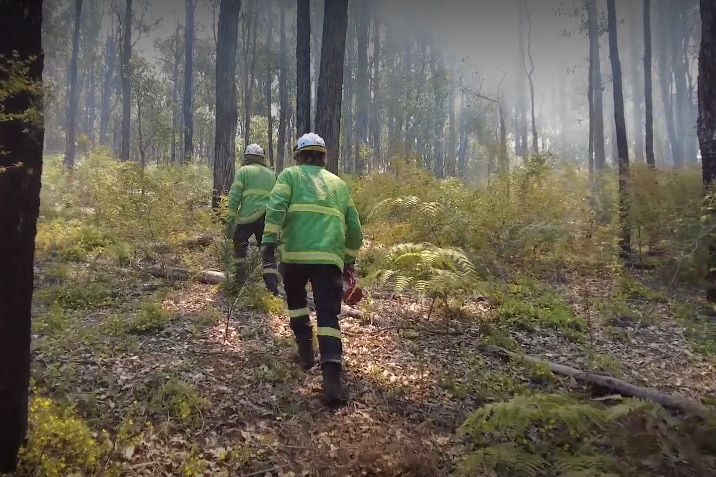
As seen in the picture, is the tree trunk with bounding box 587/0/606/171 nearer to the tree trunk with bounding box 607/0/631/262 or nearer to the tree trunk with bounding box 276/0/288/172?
the tree trunk with bounding box 607/0/631/262

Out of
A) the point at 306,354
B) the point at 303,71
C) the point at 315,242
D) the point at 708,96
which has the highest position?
the point at 303,71

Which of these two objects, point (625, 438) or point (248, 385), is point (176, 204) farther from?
point (625, 438)

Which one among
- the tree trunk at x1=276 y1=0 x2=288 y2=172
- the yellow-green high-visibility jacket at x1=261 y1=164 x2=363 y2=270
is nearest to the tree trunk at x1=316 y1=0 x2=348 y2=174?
the yellow-green high-visibility jacket at x1=261 y1=164 x2=363 y2=270

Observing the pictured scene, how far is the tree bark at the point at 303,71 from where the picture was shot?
344 inches

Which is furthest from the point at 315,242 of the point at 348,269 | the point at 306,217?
the point at 348,269

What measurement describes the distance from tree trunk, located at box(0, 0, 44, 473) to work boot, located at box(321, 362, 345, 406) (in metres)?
2.03

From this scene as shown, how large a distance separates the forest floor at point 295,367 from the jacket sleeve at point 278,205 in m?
1.35

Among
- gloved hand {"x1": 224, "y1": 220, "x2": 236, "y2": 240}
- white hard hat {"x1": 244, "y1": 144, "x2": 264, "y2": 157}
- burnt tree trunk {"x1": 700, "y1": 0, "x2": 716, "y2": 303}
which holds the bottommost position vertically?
gloved hand {"x1": 224, "y1": 220, "x2": 236, "y2": 240}

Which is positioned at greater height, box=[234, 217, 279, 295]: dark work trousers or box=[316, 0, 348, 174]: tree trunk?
box=[316, 0, 348, 174]: tree trunk

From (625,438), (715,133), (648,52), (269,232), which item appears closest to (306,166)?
(269,232)

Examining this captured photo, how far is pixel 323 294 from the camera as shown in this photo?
3.98 m

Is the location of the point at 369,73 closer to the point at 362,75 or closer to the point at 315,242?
the point at 362,75

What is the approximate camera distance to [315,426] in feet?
11.6

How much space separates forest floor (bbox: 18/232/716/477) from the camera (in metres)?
3.18
